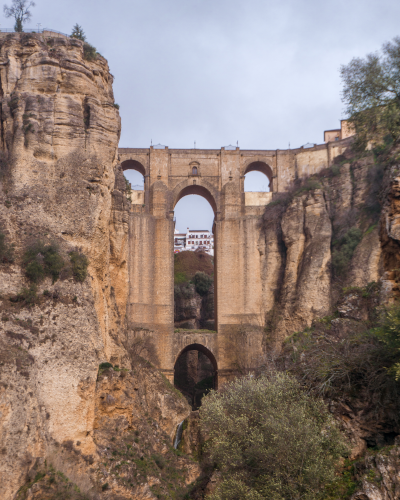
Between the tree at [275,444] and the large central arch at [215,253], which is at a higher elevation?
the large central arch at [215,253]

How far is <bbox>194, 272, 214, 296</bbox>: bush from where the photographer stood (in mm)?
32875

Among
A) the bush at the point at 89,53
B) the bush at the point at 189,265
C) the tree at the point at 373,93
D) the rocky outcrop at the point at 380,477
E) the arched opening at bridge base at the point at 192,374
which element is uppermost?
the bush at the point at 89,53

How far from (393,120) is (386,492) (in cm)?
777

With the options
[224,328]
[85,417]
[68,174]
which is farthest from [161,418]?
[68,174]

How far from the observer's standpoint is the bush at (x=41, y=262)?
1277 cm

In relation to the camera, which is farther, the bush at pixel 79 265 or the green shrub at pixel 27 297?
the bush at pixel 79 265

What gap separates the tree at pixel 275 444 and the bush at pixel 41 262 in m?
5.10

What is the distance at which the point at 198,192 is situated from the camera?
2991cm

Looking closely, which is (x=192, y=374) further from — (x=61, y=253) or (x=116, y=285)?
(x=61, y=253)

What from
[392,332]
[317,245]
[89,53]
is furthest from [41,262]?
[317,245]

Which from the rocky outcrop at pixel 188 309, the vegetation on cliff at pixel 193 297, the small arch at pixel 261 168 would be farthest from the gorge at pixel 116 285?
the vegetation on cliff at pixel 193 297

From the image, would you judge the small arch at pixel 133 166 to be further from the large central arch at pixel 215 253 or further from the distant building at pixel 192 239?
the distant building at pixel 192 239

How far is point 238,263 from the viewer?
89.0 feet

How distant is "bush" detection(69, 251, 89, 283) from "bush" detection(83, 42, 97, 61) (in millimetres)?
6629
